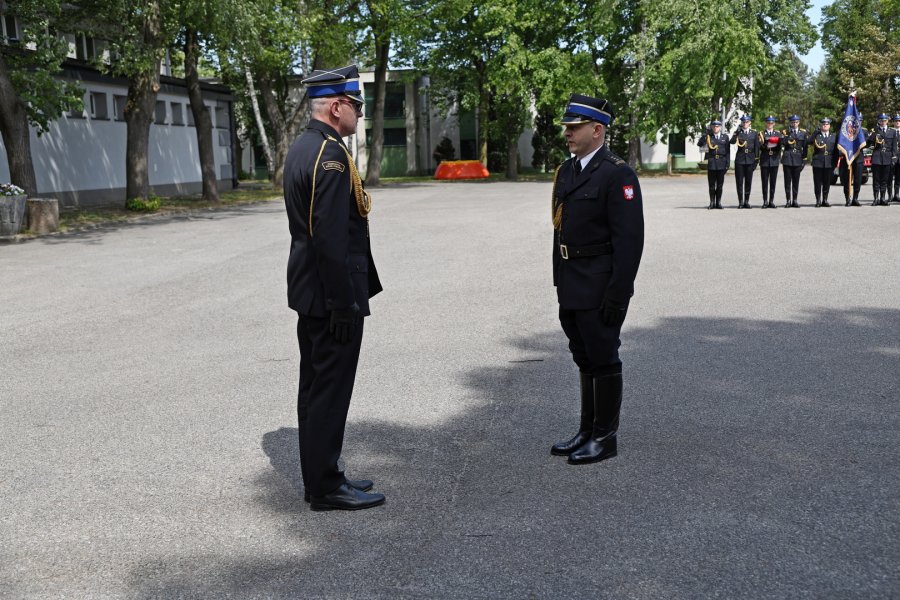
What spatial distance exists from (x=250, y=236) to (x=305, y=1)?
15.4 metres

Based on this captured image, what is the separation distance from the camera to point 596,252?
5102mm

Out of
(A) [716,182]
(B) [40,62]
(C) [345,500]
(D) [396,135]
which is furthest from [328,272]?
(D) [396,135]

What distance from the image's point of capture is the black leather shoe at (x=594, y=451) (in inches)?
203

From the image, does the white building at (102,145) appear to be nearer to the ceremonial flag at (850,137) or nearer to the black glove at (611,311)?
the ceremonial flag at (850,137)

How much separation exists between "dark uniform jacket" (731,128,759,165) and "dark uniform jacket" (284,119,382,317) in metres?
20.1

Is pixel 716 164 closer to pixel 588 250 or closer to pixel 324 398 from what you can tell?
pixel 588 250

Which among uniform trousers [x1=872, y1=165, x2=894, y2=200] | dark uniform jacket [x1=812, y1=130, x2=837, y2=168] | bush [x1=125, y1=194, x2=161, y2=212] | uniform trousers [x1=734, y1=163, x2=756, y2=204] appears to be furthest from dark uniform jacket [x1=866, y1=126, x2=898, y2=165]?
bush [x1=125, y1=194, x2=161, y2=212]

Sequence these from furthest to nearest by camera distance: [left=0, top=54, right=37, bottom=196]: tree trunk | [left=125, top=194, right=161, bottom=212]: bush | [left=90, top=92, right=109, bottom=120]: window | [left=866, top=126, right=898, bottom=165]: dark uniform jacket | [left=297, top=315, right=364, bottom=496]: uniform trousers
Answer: [left=90, top=92, right=109, bottom=120]: window → [left=125, top=194, right=161, bottom=212]: bush → [left=866, top=126, right=898, bottom=165]: dark uniform jacket → [left=0, top=54, right=37, bottom=196]: tree trunk → [left=297, top=315, right=364, bottom=496]: uniform trousers

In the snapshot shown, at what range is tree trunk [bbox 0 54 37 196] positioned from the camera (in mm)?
20859

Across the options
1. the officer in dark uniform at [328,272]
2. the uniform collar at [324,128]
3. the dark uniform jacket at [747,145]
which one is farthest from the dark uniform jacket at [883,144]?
the uniform collar at [324,128]

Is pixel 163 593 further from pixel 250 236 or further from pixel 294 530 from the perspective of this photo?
pixel 250 236

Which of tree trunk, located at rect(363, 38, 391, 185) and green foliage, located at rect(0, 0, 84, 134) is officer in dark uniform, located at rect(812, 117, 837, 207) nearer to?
green foliage, located at rect(0, 0, 84, 134)

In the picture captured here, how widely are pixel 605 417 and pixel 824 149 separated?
774 inches

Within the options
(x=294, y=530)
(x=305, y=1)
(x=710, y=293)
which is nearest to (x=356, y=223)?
(x=294, y=530)
